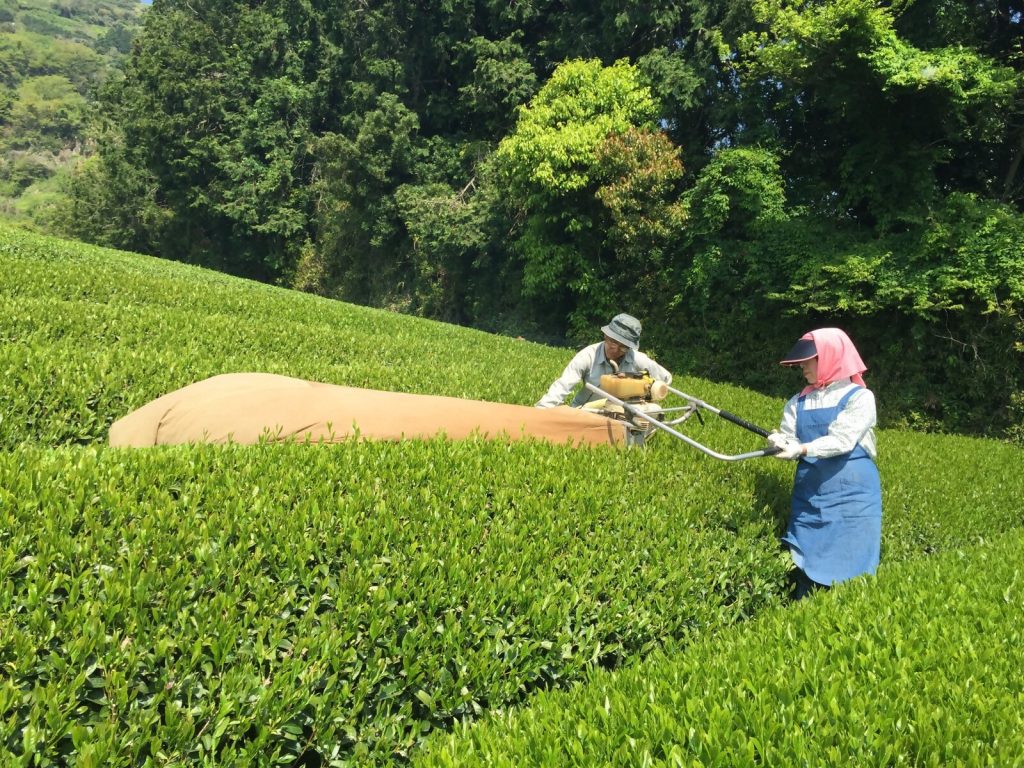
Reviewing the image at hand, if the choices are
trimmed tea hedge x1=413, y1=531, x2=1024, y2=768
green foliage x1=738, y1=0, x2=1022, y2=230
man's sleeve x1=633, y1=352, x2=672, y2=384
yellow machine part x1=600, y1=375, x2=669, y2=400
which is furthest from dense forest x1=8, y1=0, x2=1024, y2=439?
trimmed tea hedge x1=413, y1=531, x2=1024, y2=768

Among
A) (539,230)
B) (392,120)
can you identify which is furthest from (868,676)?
(392,120)

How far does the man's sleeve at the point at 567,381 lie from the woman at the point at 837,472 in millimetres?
1680

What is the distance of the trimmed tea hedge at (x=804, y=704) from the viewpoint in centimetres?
208

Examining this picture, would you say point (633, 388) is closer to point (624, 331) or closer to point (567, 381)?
point (624, 331)

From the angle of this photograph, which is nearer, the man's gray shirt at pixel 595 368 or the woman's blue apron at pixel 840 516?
the woman's blue apron at pixel 840 516

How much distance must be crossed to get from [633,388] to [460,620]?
2.46 metres

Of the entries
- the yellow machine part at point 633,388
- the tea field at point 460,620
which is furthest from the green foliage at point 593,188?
the tea field at point 460,620

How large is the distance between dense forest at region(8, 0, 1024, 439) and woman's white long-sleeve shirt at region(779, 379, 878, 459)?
24.1 ft

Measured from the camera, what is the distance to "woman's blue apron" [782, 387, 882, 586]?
4.30 metres

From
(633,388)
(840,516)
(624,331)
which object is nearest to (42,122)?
(624,331)

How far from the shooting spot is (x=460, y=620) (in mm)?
2887

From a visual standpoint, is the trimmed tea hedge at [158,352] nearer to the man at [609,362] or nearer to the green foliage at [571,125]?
the man at [609,362]

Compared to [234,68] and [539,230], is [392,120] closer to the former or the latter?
[539,230]

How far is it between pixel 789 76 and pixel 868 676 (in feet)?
51.1
